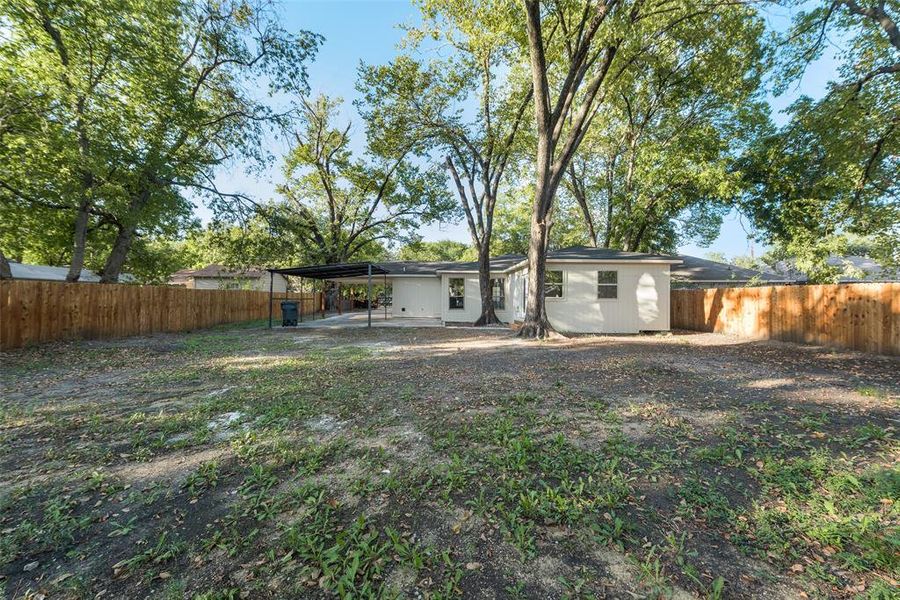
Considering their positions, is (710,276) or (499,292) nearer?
(499,292)

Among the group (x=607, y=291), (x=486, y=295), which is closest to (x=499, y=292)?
(x=486, y=295)

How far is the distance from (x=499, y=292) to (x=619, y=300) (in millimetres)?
5529

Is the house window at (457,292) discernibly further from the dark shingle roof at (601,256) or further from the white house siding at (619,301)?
the white house siding at (619,301)

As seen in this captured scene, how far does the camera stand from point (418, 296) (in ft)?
66.3

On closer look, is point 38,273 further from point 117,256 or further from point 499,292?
point 499,292

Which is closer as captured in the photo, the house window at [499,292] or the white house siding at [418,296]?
the house window at [499,292]

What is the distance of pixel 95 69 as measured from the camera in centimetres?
842

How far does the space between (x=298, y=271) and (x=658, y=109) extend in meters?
16.9

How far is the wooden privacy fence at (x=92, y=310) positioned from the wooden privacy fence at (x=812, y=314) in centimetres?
1785

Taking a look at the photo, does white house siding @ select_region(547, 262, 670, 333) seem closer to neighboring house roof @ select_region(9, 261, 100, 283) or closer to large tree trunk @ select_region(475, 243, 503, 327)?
large tree trunk @ select_region(475, 243, 503, 327)

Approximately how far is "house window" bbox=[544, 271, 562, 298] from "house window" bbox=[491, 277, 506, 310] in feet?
12.4

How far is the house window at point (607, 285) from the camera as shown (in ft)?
39.6

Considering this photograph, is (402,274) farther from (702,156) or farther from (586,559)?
(586,559)

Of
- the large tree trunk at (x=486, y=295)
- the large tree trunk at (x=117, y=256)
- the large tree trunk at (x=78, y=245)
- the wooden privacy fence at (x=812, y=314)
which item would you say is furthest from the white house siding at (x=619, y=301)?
the large tree trunk at (x=117, y=256)
